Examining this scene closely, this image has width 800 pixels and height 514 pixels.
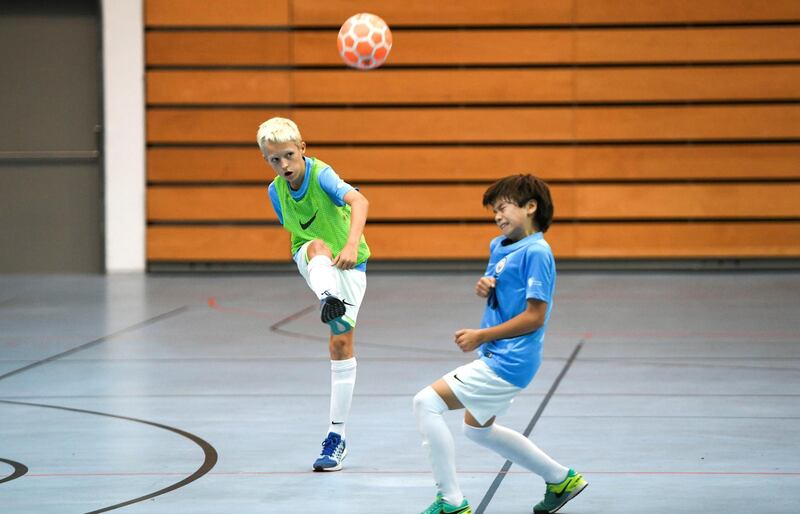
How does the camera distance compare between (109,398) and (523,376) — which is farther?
(109,398)

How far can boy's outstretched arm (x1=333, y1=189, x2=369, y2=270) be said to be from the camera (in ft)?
13.5

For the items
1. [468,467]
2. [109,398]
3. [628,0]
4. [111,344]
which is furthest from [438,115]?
[468,467]

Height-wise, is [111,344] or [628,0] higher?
[628,0]

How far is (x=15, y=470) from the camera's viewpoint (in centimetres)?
435

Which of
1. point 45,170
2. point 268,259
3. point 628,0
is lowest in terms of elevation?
Answer: point 268,259

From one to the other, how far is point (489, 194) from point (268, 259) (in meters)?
10.5

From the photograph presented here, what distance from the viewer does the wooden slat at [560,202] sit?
44.9ft

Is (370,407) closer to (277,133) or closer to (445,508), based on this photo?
(277,133)

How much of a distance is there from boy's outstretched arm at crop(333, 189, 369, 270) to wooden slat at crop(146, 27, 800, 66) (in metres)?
9.62

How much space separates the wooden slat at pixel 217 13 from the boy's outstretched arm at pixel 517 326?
1083 cm

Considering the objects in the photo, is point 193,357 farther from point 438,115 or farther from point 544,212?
point 438,115

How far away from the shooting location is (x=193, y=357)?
732 centimetres

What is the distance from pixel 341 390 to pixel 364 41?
147 inches

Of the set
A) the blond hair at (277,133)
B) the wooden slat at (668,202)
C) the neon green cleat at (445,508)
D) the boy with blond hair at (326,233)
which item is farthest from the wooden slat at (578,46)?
the neon green cleat at (445,508)
